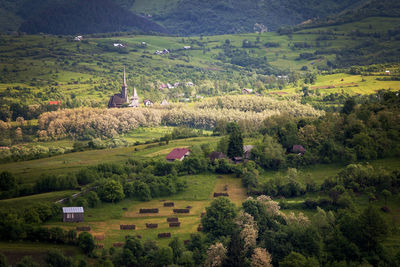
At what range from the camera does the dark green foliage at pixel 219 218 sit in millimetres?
64188

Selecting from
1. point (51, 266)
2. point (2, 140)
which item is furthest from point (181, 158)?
point (2, 140)

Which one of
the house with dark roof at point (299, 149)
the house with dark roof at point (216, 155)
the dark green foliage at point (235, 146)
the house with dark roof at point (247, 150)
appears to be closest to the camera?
the house with dark roof at point (216, 155)

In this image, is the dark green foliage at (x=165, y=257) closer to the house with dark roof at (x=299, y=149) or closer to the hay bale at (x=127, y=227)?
the hay bale at (x=127, y=227)

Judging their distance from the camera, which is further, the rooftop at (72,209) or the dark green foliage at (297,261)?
the rooftop at (72,209)

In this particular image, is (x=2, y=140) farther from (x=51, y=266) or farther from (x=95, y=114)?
(x=51, y=266)

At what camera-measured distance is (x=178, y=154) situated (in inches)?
3570

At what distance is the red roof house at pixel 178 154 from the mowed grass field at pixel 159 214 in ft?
26.0

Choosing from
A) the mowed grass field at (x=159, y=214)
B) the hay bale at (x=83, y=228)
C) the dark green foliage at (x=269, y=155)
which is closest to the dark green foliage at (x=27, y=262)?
the mowed grass field at (x=159, y=214)

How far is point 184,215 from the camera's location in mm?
70062

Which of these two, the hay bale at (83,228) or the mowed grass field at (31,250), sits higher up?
the hay bale at (83,228)

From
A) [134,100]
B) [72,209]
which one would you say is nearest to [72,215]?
[72,209]

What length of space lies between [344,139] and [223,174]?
77.8 ft

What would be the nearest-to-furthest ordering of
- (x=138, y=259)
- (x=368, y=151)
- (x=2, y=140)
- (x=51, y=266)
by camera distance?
(x=51, y=266) → (x=138, y=259) → (x=368, y=151) → (x=2, y=140)

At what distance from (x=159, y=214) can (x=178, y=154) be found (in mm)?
21826
